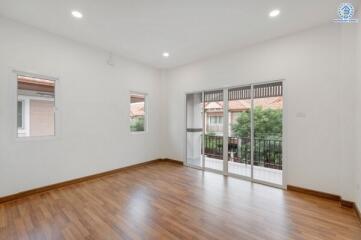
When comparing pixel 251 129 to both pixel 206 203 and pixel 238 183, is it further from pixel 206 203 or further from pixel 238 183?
pixel 206 203

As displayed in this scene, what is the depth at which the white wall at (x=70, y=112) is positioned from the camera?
314 centimetres

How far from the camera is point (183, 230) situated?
2256 mm

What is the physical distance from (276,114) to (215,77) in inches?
72.7

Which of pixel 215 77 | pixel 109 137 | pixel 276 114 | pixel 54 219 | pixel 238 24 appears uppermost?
pixel 238 24

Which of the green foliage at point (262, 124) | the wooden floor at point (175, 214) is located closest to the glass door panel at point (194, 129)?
the green foliage at point (262, 124)

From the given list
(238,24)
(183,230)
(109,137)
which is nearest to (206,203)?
(183,230)

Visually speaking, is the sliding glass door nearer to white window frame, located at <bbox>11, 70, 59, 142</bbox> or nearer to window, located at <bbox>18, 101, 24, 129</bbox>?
white window frame, located at <bbox>11, 70, 59, 142</bbox>

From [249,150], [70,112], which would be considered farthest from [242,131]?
[70,112]

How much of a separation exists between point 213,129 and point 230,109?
0.78 meters

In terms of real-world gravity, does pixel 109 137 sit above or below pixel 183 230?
above

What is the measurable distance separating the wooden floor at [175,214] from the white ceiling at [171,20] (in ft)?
10.5

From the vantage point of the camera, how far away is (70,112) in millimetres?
3895

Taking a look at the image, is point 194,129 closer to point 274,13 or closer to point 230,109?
point 230,109

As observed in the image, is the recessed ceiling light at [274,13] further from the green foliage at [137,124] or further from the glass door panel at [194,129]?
the green foliage at [137,124]
